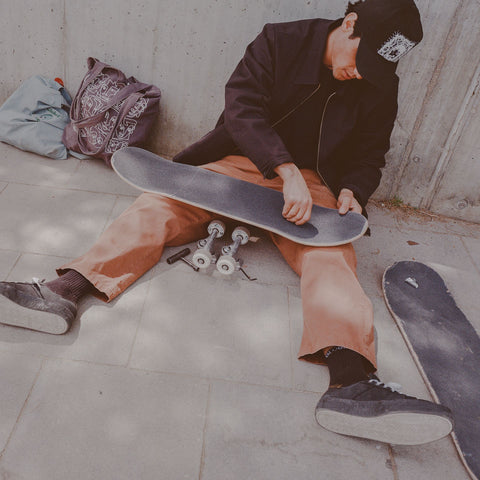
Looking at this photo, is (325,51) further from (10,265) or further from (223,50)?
(10,265)

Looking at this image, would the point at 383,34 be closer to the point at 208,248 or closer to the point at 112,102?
the point at 208,248

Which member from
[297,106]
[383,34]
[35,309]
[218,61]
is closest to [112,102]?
[218,61]

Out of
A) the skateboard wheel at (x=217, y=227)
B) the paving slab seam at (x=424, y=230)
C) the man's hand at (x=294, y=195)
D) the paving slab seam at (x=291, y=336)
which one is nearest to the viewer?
the paving slab seam at (x=291, y=336)

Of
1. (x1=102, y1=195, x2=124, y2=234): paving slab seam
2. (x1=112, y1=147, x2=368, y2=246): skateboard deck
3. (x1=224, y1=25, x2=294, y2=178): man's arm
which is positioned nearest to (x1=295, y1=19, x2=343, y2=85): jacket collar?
(x1=224, y1=25, x2=294, y2=178): man's arm

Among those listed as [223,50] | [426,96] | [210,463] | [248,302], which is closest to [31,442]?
[210,463]

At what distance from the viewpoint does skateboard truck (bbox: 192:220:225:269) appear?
2109 millimetres

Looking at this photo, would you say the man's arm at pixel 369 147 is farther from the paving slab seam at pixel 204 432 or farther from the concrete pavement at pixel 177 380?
the paving slab seam at pixel 204 432

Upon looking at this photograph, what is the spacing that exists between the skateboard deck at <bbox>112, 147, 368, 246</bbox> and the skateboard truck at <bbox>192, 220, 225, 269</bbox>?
132mm

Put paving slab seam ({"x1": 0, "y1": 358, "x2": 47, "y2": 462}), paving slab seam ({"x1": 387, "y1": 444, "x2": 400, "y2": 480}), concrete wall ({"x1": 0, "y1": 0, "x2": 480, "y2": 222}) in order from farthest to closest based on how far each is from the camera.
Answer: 1. concrete wall ({"x1": 0, "y1": 0, "x2": 480, "y2": 222})
2. paving slab seam ({"x1": 387, "y1": 444, "x2": 400, "y2": 480})
3. paving slab seam ({"x1": 0, "y1": 358, "x2": 47, "y2": 462})

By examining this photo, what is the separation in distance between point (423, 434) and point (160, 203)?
1492 millimetres

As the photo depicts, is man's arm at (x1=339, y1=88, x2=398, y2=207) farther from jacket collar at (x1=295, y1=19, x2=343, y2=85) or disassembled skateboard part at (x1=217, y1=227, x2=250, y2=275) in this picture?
disassembled skateboard part at (x1=217, y1=227, x2=250, y2=275)

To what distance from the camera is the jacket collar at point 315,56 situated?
7.04 feet

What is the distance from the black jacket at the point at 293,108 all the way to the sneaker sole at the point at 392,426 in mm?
1119

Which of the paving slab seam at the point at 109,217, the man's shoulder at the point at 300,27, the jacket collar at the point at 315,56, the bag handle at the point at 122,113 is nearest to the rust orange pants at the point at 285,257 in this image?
the paving slab seam at the point at 109,217
